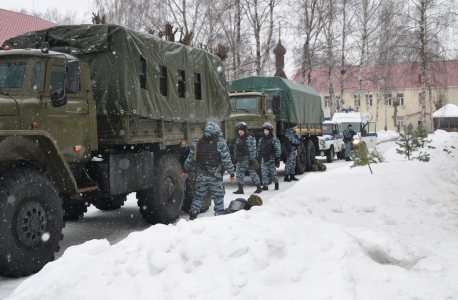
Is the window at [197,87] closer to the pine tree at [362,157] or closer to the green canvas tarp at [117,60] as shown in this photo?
the green canvas tarp at [117,60]

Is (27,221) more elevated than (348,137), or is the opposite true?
(348,137)

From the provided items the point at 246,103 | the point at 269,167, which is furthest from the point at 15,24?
the point at 269,167

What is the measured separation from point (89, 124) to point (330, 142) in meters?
16.2

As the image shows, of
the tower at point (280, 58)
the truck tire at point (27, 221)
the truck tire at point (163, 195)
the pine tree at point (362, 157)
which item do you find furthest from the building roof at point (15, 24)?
the truck tire at point (27, 221)

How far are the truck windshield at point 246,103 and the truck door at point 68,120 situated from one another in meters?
8.11

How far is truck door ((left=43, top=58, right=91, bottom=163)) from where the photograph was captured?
6.07 meters

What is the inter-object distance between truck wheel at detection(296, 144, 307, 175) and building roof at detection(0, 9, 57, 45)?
16404 mm

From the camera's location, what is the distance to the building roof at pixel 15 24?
24.2 meters

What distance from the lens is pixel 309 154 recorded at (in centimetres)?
1758

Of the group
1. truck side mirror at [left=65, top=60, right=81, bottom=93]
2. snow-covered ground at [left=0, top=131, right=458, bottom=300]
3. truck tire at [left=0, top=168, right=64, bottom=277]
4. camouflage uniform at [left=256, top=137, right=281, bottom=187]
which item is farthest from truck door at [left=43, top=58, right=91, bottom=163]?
camouflage uniform at [left=256, top=137, right=281, bottom=187]

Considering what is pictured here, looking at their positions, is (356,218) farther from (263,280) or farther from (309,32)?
(309,32)

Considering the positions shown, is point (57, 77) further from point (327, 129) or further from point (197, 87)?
point (327, 129)

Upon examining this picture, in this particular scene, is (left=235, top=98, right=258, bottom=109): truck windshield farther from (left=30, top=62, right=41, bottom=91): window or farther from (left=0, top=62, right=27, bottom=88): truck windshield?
(left=0, top=62, right=27, bottom=88): truck windshield

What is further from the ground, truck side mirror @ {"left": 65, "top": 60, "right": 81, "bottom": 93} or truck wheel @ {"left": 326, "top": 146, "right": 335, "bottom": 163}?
truck side mirror @ {"left": 65, "top": 60, "right": 81, "bottom": 93}
